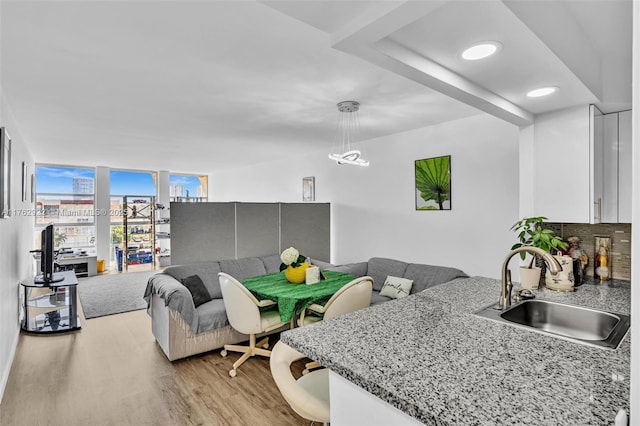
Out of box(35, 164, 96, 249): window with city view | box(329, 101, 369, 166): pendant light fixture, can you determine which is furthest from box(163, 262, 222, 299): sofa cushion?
box(35, 164, 96, 249): window with city view

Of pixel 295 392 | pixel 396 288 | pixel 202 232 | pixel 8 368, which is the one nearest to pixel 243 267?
pixel 202 232

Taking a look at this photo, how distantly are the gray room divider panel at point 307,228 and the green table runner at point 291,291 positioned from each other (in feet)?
5.48

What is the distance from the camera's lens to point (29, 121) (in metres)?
3.96

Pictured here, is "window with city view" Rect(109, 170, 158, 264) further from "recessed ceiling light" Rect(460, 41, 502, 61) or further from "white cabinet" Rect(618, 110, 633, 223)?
"white cabinet" Rect(618, 110, 633, 223)

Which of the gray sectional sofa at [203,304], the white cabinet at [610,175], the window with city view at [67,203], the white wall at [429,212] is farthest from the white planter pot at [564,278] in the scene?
the window with city view at [67,203]

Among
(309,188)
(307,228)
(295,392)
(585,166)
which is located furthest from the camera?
(309,188)

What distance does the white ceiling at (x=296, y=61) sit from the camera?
1432 mm

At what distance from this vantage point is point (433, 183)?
4184 mm

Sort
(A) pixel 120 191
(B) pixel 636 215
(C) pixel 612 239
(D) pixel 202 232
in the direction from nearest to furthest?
(B) pixel 636 215
(C) pixel 612 239
(D) pixel 202 232
(A) pixel 120 191

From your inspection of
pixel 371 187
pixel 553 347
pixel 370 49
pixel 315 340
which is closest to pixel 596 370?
pixel 553 347

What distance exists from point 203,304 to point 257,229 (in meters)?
1.58

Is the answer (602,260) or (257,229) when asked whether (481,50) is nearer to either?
(602,260)

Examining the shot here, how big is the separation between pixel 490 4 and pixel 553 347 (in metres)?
1.28

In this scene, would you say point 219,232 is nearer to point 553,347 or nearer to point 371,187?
point 371,187
